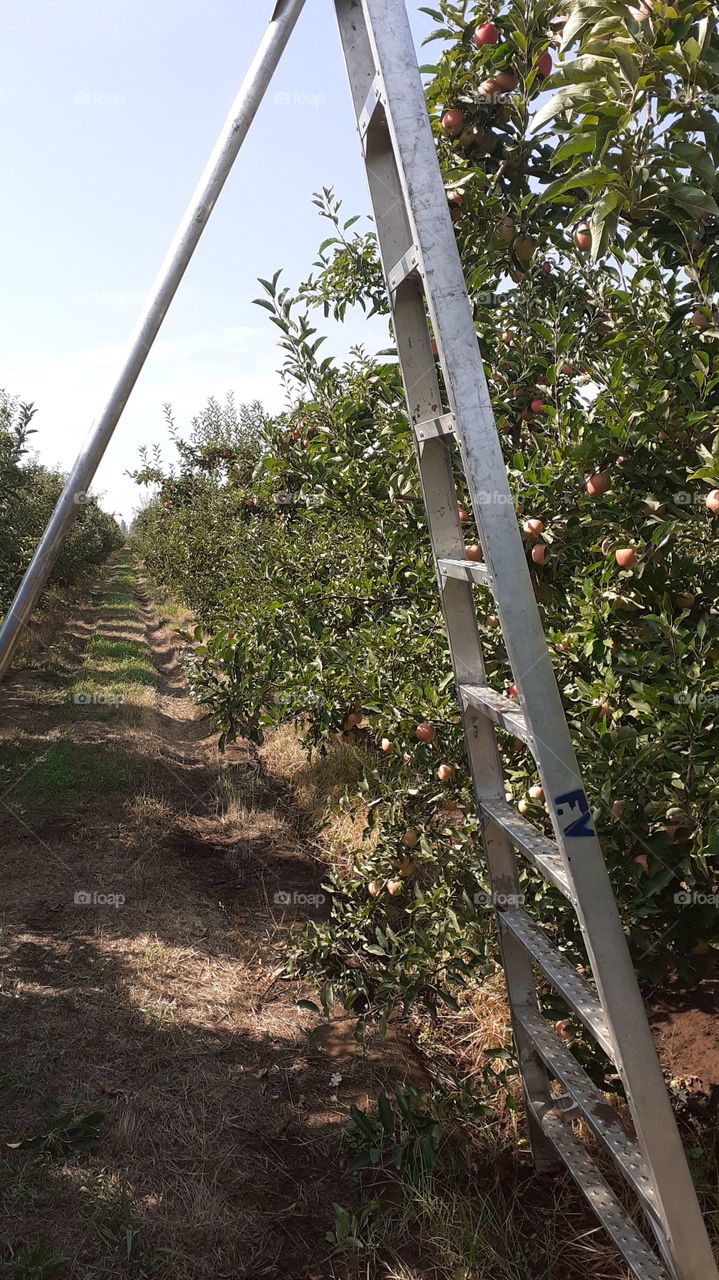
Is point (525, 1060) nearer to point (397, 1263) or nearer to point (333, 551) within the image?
point (397, 1263)

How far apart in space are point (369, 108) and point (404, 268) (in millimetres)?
368

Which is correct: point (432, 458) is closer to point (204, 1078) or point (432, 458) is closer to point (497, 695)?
point (497, 695)

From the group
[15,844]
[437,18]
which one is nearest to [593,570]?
[437,18]

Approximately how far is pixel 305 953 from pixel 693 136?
266 centimetres

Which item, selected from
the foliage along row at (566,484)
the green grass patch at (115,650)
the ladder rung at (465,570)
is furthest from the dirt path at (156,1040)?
the green grass patch at (115,650)

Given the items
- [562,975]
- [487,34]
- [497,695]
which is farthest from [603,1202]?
[487,34]

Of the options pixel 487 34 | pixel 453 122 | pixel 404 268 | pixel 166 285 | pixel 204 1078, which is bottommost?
pixel 204 1078

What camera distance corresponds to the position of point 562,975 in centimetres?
154

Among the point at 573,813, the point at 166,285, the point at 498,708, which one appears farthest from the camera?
the point at 166,285

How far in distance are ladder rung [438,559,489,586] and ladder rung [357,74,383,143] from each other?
3.13ft

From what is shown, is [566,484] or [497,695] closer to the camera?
[497,695]

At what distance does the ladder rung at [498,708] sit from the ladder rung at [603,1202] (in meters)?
0.93

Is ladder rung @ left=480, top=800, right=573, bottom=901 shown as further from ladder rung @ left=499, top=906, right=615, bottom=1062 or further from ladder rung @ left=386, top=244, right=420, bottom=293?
ladder rung @ left=386, top=244, right=420, bottom=293

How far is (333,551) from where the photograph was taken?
4.07m
